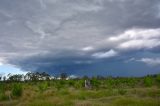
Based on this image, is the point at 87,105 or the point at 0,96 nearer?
the point at 87,105

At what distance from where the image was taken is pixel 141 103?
2423 centimetres

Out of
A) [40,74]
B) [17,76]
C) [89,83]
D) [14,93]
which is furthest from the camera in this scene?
[40,74]

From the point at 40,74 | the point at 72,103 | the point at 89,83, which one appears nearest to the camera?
the point at 72,103

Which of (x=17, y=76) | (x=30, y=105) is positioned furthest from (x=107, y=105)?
(x=17, y=76)

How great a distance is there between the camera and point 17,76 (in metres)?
116

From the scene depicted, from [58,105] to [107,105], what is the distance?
151 inches

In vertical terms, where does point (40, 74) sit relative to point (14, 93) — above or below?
above

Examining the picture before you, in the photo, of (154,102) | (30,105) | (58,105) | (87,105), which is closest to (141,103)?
(154,102)

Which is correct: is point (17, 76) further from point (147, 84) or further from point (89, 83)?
point (147, 84)

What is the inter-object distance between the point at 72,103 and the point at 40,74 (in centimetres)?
9955

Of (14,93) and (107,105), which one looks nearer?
(107,105)

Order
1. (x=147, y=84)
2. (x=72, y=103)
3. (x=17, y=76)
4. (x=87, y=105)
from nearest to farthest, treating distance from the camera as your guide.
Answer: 1. (x=87, y=105)
2. (x=72, y=103)
3. (x=147, y=84)
4. (x=17, y=76)

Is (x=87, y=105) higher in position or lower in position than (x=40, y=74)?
lower

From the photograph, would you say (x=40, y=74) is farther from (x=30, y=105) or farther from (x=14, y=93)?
(x=30, y=105)
